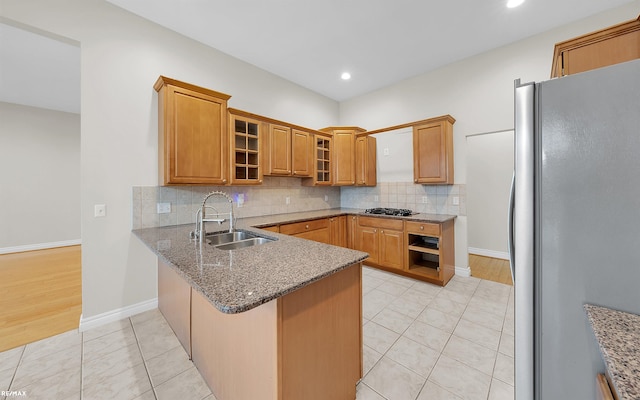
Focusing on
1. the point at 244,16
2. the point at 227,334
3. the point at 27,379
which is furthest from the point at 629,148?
the point at 27,379

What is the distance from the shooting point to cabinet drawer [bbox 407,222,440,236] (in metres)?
2.93

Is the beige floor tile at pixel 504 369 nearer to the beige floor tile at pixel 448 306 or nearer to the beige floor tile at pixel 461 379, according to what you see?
the beige floor tile at pixel 461 379

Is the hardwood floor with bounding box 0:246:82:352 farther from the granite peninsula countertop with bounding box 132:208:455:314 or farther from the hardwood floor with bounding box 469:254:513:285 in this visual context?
the hardwood floor with bounding box 469:254:513:285

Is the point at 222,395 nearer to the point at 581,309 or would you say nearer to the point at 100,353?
the point at 100,353

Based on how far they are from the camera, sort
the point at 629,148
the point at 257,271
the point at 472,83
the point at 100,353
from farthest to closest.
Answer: the point at 472,83
the point at 100,353
the point at 257,271
the point at 629,148

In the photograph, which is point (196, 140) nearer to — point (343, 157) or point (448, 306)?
point (343, 157)

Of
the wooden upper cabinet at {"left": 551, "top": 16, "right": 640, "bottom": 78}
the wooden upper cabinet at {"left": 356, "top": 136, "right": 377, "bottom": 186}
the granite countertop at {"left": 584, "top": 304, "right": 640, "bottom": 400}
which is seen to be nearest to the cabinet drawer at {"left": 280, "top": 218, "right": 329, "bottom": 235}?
the wooden upper cabinet at {"left": 356, "top": 136, "right": 377, "bottom": 186}

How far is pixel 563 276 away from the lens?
0.88 meters

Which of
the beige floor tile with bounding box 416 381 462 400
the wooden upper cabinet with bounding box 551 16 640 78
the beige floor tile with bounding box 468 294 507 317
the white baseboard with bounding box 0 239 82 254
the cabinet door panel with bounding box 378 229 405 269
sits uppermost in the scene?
the wooden upper cabinet with bounding box 551 16 640 78

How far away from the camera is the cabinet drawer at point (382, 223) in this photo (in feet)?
10.7

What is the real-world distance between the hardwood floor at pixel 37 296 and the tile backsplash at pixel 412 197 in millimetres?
4030

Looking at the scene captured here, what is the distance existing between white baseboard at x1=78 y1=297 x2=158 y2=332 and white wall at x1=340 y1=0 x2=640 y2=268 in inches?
154

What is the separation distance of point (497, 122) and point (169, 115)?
12.6 ft

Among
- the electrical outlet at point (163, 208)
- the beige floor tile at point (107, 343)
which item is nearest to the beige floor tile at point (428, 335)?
the beige floor tile at point (107, 343)
